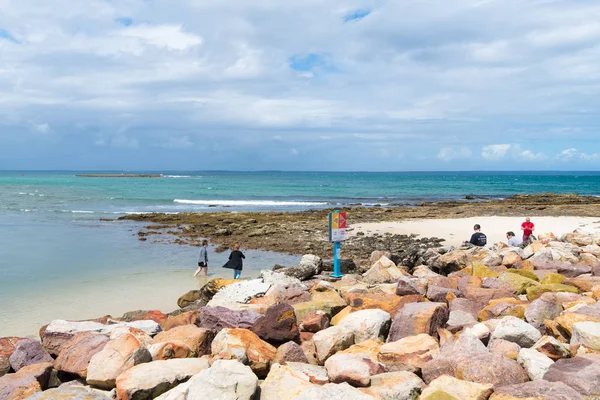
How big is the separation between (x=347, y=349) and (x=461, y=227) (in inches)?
797

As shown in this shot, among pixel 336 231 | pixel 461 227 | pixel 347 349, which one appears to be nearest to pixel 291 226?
pixel 461 227

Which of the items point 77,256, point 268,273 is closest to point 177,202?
point 77,256

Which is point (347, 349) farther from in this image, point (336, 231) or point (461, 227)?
point (461, 227)

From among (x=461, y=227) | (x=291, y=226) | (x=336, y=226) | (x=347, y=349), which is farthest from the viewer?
(x=291, y=226)

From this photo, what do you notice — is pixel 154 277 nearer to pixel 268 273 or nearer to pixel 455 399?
pixel 268 273

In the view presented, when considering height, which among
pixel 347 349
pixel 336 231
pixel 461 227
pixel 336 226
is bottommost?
pixel 461 227

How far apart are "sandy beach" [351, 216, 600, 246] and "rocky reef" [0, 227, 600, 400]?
518 inches

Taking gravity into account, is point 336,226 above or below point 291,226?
above

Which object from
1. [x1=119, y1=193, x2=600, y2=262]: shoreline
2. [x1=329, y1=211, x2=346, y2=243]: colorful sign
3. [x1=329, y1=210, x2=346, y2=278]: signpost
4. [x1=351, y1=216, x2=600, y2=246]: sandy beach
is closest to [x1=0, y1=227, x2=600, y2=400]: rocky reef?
[x1=329, y1=210, x2=346, y2=278]: signpost

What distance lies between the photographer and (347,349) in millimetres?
6754

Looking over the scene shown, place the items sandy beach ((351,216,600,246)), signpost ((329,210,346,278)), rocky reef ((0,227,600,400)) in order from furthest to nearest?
sandy beach ((351,216,600,246)) → signpost ((329,210,346,278)) → rocky reef ((0,227,600,400))

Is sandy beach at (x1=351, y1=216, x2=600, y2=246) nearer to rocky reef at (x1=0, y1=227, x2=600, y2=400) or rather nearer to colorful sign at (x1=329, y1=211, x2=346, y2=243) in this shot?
colorful sign at (x1=329, y1=211, x2=346, y2=243)

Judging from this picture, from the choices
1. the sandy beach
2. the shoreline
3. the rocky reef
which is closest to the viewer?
the rocky reef

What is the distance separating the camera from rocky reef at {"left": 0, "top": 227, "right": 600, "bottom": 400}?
17.3ft
